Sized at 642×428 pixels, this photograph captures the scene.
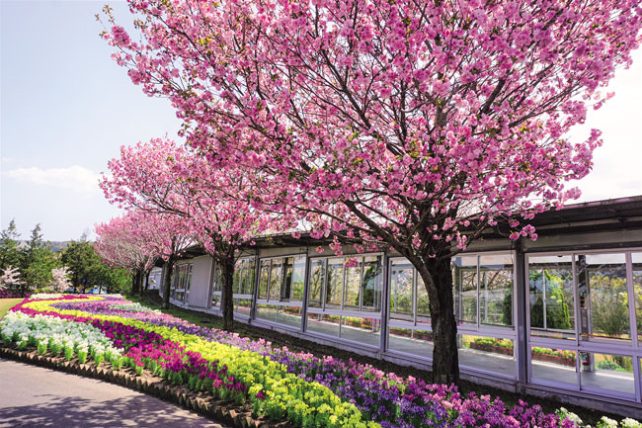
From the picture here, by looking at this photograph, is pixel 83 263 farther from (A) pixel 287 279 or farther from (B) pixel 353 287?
(B) pixel 353 287

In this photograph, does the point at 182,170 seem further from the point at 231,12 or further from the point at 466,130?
the point at 466,130

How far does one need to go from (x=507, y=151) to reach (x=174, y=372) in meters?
5.45

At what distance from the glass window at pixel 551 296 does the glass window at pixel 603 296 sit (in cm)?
25

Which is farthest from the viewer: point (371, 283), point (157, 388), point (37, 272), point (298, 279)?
point (37, 272)

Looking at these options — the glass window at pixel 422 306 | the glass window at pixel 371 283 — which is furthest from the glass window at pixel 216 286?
the glass window at pixel 422 306

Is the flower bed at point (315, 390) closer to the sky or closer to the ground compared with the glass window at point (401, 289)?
closer to the ground

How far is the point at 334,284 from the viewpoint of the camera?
45.0 ft

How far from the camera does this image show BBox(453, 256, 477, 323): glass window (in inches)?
403

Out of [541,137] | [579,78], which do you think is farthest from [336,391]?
[579,78]

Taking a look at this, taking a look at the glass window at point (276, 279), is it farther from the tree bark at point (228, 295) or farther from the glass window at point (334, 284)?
the tree bark at point (228, 295)

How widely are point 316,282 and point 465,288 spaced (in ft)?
18.1

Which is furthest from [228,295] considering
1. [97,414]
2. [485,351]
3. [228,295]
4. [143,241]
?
[143,241]

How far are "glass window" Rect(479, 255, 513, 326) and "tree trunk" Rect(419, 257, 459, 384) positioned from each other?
3.65 meters

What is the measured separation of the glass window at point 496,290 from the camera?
9.42 meters
